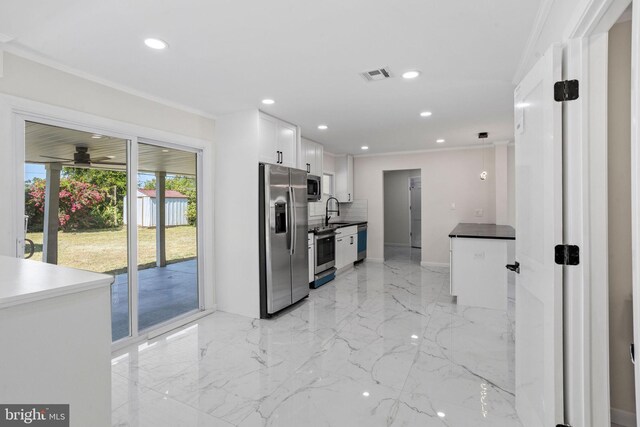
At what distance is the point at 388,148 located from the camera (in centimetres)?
631

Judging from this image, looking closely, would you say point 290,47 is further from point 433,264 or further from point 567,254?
point 433,264

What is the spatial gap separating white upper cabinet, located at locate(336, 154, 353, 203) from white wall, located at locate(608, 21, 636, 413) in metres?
5.29

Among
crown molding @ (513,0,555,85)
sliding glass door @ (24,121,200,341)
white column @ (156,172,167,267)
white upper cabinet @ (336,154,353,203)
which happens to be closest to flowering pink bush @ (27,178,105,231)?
sliding glass door @ (24,121,200,341)

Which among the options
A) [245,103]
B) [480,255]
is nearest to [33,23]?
[245,103]

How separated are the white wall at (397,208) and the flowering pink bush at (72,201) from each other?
7482mm

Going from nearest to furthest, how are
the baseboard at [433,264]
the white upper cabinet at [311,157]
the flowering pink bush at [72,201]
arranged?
the flowering pink bush at [72,201] < the white upper cabinet at [311,157] < the baseboard at [433,264]

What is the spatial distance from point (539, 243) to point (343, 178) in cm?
546

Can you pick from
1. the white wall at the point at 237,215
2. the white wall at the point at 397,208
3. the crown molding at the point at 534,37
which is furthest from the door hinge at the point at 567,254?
the white wall at the point at 397,208

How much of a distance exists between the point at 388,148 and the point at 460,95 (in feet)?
9.96

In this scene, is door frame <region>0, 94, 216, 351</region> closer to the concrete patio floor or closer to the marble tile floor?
the concrete patio floor

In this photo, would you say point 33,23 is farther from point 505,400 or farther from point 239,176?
point 505,400

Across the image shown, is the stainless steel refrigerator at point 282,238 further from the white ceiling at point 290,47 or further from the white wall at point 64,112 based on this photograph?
the white wall at point 64,112

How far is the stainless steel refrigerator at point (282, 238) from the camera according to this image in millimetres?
3617

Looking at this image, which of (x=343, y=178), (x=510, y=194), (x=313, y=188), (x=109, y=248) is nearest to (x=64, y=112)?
(x=109, y=248)
